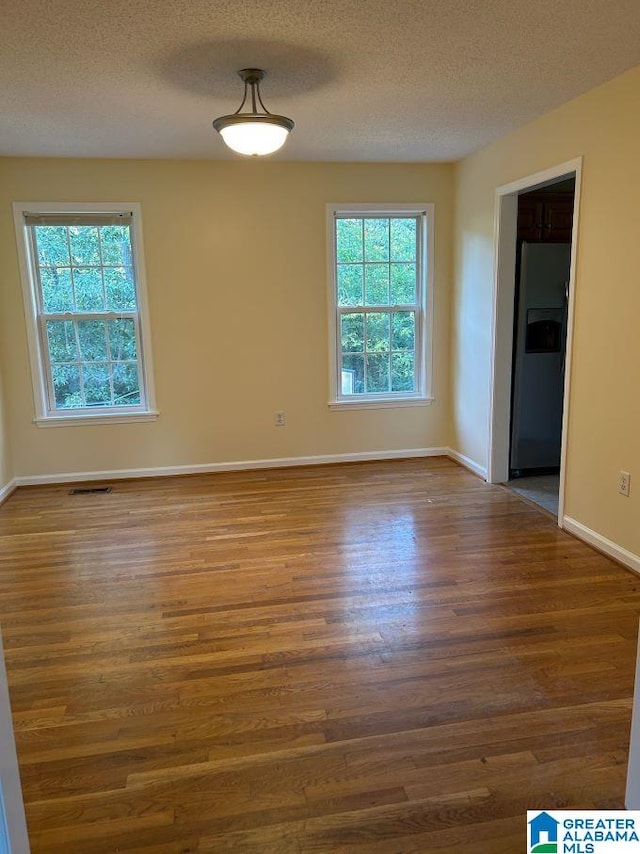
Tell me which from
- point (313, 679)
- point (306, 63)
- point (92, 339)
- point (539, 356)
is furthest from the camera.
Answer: point (92, 339)

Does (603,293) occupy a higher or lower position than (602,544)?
higher

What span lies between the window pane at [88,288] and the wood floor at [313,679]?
6.01 ft

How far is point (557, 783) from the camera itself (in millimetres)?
1715

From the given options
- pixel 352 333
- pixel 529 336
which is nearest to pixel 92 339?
pixel 352 333

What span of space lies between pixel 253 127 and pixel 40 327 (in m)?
→ 2.71

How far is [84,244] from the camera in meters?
4.62

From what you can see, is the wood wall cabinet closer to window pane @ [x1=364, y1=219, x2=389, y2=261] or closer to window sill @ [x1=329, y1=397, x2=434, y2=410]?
window pane @ [x1=364, y1=219, x2=389, y2=261]

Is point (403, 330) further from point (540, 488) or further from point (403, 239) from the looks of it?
point (540, 488)

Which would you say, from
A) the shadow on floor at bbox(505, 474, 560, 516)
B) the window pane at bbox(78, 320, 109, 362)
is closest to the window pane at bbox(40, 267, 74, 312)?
the window pane at bbox(78, 320, 109, 362)

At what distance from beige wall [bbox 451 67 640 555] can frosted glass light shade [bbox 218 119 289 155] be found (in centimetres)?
170

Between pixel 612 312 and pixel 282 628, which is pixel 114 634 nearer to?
pixel 282 628

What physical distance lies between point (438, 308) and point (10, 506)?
12.7 feet

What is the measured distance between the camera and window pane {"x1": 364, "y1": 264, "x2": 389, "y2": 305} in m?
5.06

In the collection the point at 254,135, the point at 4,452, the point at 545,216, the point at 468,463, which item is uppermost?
the point at 254,135
